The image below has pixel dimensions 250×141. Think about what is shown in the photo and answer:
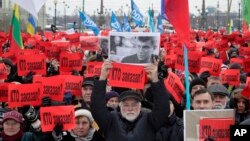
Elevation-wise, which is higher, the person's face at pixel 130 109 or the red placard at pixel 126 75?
the red placard at pixel 126 75

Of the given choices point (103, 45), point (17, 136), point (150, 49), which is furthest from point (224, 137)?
point (103, 45)

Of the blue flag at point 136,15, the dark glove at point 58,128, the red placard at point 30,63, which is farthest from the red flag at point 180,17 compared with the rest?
the blue flag at point 136,15

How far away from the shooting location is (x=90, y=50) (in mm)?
15016

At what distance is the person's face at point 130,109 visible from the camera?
4863mm

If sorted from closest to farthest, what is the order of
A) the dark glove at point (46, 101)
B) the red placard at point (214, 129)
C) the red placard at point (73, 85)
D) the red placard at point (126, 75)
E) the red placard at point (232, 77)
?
the red placard at point (214, 129) < the red placard at point (126, 75) < the dark glove at point (46, 101) < the red placard at point (73, 85) < the red placard at point (232, 77)

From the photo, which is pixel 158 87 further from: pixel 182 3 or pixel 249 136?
pixel 249 136

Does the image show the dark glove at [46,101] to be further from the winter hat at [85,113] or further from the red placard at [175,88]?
the red placard at [175,88]

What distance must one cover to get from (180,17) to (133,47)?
846mm

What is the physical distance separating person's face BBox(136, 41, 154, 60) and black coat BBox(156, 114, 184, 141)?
27.6 inches

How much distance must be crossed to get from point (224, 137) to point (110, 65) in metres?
1.20

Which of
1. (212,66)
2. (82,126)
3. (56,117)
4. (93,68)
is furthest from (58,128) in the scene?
(212,66)

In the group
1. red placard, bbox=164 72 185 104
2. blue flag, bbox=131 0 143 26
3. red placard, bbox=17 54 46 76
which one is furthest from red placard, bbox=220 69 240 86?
blue flag, bbox=131 0 143 26

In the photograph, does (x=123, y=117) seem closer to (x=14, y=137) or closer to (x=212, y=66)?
(x=14, y=137)

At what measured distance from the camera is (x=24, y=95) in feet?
20.1
